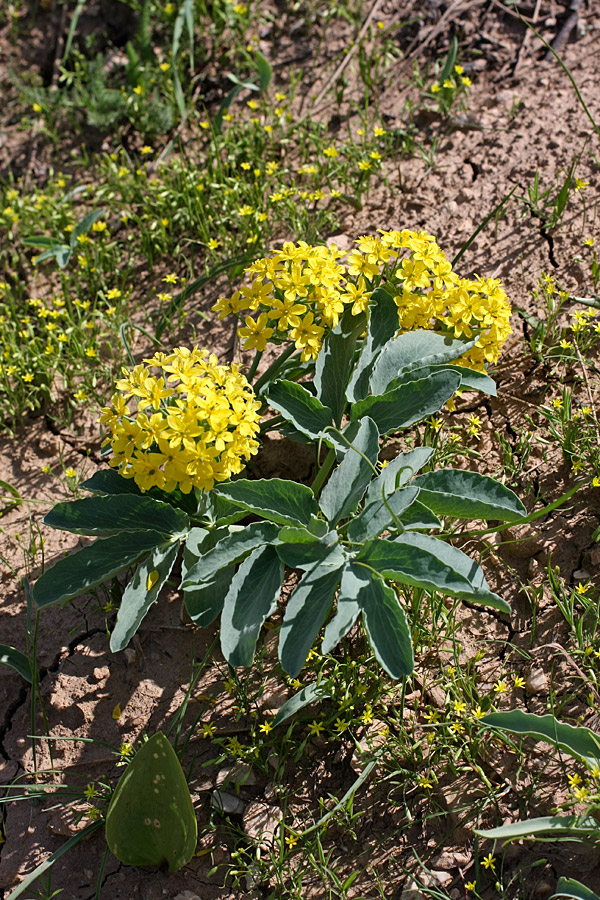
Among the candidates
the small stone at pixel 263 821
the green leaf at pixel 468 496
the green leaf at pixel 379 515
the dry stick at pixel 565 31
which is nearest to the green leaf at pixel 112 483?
the green leaf at pixel 379 515

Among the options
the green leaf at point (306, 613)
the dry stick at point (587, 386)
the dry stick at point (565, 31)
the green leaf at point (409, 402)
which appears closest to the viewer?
the green leaf at point (306, 613)

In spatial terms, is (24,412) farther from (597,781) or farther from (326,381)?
(597,781)

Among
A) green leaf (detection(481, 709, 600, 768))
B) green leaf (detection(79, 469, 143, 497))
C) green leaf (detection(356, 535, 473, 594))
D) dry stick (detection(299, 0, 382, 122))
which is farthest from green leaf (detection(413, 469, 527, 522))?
dry stick (detection(299, 0, 382, 122))

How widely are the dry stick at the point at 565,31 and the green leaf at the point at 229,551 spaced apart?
335cm

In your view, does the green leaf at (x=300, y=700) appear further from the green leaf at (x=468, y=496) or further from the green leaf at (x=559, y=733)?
the green leaf at (x=468, y=496)

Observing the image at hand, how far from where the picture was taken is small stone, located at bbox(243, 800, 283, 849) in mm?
2307

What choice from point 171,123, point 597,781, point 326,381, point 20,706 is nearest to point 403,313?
point 326,381

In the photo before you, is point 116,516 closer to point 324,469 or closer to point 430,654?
point 324,469

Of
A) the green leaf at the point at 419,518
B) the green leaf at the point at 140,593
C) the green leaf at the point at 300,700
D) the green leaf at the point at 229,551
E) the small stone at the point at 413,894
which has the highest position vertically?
the green leaf at the point at 419,518

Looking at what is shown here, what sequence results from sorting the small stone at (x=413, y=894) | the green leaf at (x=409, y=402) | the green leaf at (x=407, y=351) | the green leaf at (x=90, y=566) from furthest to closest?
the green leaf at (x=407, y=351), the green leaf at (x=409, y=402), the green leaf at (x=90, y=566), the small stone at (x=413, y=894)

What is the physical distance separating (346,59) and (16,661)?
3.73 m

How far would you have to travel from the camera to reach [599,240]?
3381mm

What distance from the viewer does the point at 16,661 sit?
259 cm

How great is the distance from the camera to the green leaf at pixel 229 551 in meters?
2.17
